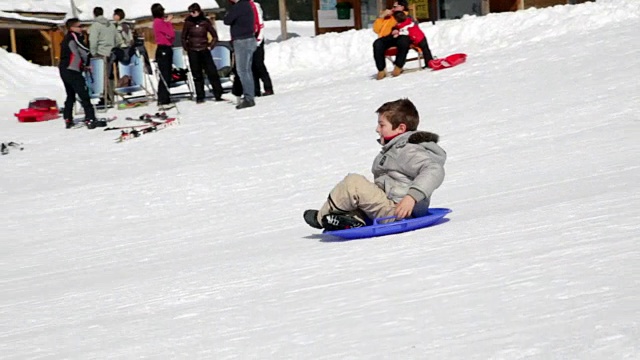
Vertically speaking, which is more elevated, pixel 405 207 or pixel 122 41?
pixel 122 41

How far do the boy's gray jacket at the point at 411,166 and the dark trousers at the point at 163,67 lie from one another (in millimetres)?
11530

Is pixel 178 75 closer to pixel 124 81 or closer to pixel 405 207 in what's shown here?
pixel 124 81

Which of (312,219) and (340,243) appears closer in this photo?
(340,243)

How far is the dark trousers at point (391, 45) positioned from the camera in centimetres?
1625

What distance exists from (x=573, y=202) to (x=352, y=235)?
1335 millimetres

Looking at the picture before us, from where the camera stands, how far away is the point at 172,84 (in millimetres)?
17859

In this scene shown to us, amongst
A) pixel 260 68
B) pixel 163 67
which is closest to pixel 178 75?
pixel 163 67

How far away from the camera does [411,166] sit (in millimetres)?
6027

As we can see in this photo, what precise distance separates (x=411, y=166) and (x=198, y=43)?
1132 cm

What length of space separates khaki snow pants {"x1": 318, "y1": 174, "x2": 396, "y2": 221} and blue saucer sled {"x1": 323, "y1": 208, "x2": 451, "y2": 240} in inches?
2.2

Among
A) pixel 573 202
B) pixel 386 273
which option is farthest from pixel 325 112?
pixel 386 273

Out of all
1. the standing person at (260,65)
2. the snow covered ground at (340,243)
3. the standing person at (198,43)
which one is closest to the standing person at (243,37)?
the snow covered ground at (340,243)

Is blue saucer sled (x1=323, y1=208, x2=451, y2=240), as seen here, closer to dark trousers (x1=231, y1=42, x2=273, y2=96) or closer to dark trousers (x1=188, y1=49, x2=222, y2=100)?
dark trousers (x1=231, y1=42, x2=273, y2=96)

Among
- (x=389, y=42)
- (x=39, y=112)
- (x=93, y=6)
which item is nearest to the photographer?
(x=389, y=42)
